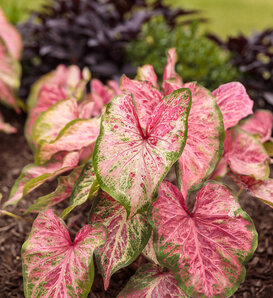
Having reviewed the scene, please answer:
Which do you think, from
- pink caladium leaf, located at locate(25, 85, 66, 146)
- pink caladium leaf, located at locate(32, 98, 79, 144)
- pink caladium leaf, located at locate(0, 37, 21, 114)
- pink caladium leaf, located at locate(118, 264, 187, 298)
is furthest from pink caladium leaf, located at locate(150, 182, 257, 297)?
pink caladium leaf, located at locate(0, 37, 21, 114)

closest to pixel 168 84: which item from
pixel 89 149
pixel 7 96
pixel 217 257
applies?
pixel 89 149

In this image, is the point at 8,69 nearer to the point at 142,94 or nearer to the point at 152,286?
the point at 142,94

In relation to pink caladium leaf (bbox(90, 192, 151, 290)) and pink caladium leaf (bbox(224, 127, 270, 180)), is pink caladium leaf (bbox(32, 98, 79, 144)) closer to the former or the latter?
pink caladium leaf (bbox(90, 192, 151, 290))

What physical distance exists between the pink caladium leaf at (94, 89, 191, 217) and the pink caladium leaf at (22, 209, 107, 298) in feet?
0.52

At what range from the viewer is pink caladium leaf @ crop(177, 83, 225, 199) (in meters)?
0.87

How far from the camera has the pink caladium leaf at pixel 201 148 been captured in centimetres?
87

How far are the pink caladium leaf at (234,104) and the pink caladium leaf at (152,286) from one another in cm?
45

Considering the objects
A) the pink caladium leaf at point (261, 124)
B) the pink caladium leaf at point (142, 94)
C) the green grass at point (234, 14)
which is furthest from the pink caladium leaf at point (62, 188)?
the green grass at point (234, 14)

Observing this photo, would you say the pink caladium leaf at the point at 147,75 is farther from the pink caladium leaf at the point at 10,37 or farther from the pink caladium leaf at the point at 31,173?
the pink caladium leaf at the point at 10,37

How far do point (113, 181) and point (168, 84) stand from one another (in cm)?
40

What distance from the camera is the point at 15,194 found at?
1.13 metres

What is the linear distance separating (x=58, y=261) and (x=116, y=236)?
0.50 ft

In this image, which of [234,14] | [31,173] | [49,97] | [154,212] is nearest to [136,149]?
[154,212]

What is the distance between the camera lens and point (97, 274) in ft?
3.93
